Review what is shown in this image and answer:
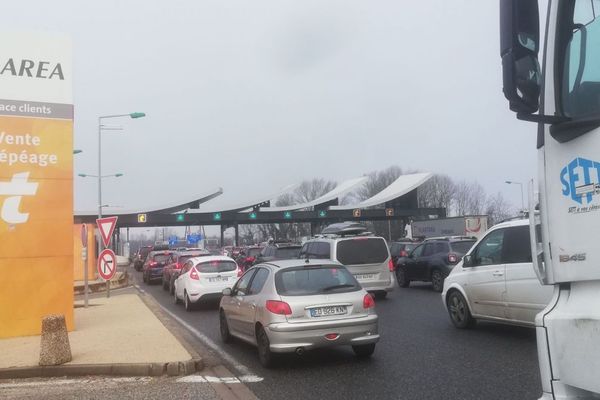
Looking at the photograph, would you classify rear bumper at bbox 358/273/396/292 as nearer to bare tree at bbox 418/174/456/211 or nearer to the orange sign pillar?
the orange sign pillar

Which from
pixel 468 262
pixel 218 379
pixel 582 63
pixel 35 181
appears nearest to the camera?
pixel 582 63

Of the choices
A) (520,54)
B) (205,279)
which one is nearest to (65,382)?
(520,54)

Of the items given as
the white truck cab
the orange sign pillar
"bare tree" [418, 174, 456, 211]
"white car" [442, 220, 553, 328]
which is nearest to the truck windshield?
the white truck cab

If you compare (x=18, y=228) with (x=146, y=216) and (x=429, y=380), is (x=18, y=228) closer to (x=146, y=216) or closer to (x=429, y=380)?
(x=429, y=380)

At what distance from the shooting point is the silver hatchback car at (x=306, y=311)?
25.6 feet

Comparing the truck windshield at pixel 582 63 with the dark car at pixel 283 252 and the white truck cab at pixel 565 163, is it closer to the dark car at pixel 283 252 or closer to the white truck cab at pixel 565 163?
the white truck cab at pixel 565 163

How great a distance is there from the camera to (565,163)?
3.16 metres

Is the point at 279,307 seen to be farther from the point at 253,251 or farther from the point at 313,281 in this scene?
the point at 253,251

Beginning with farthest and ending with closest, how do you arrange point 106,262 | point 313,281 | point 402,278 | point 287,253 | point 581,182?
point 287,253
point 402,278
point 106,262
point 313,281
point 581,182

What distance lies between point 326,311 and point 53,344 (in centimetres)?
398

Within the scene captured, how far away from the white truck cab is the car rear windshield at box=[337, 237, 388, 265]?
1281 centimetres

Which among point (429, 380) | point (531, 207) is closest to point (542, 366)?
point (531, 207)

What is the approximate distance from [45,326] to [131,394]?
2.33m

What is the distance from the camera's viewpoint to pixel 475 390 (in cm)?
643
